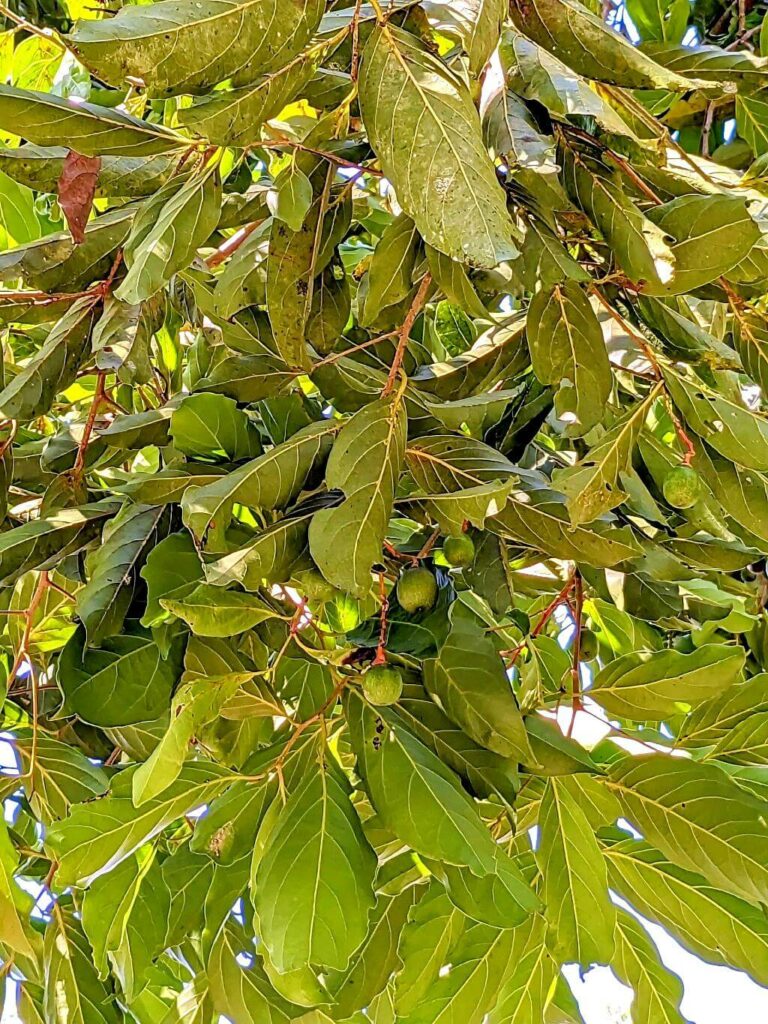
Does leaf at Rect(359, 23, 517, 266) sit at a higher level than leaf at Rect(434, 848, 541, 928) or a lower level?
higher

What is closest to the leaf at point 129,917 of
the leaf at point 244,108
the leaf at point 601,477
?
the leaf at point 601,477

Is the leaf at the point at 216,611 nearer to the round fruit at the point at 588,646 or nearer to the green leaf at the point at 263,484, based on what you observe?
the green leaf at the point at 263,484

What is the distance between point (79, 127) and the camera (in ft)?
2.04

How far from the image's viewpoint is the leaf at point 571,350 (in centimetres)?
67

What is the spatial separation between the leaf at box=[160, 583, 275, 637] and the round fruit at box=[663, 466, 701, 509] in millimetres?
309

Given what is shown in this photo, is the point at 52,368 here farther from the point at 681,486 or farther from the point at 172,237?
the point at 681,486

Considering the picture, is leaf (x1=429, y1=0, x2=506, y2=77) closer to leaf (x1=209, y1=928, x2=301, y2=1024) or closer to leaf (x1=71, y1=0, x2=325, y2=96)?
leaf (x1=71, y1=0, x2=325, y2=96)

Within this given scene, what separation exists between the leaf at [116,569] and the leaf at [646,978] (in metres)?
→ 0.52

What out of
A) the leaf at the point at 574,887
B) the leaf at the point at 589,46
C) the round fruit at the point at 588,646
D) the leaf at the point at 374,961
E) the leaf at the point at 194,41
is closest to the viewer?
the leaf at the point at 194,41

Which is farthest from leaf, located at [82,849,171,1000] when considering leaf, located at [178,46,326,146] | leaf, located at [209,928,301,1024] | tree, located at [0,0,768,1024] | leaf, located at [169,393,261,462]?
leaf, located at [178,46,326,146]

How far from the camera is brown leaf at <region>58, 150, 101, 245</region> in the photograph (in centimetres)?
75

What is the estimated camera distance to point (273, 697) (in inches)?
32.2

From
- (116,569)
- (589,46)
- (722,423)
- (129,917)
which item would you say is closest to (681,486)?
(722,423)

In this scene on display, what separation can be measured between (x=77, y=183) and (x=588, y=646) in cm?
75
